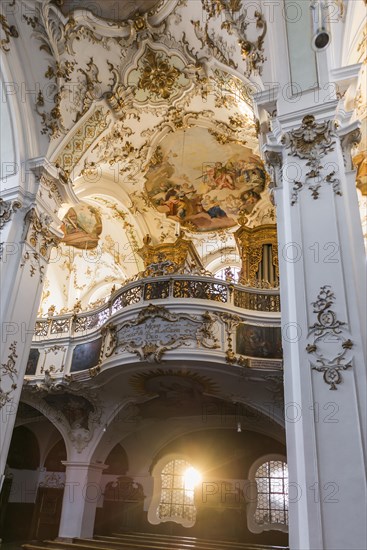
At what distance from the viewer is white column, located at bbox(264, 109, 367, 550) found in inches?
146

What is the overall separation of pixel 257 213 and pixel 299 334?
9.82 m

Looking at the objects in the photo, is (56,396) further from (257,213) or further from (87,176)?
(257,213)

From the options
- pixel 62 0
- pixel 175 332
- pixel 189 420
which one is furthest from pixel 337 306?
pixel 189 420

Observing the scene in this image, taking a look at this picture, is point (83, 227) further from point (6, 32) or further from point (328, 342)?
point (328, 342)

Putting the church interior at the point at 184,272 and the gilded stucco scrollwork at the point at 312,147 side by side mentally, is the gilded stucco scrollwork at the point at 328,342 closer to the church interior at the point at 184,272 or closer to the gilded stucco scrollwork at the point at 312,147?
the church interior at the point at 184,272

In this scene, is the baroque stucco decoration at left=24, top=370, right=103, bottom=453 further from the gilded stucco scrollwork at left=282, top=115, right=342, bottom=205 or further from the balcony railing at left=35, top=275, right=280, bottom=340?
the gilded stucco scrollwork at left=282, top=115, right=342, bottom=205

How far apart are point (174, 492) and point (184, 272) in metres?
6.99

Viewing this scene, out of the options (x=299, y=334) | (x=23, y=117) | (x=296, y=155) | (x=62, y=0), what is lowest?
(x=299, y=334)

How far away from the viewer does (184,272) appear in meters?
11.0

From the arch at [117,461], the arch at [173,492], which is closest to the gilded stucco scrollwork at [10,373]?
the arch at [117,461]

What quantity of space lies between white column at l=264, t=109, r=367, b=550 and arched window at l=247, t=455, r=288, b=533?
955cm

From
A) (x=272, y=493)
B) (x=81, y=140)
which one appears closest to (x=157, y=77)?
(x=81, y=140)

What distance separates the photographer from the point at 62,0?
8281mm

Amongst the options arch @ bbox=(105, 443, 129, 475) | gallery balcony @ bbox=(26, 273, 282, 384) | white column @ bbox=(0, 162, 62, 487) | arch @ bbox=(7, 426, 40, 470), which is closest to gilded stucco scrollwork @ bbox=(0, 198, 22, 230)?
white column @ bbox=(0, 162, 62, 487)
